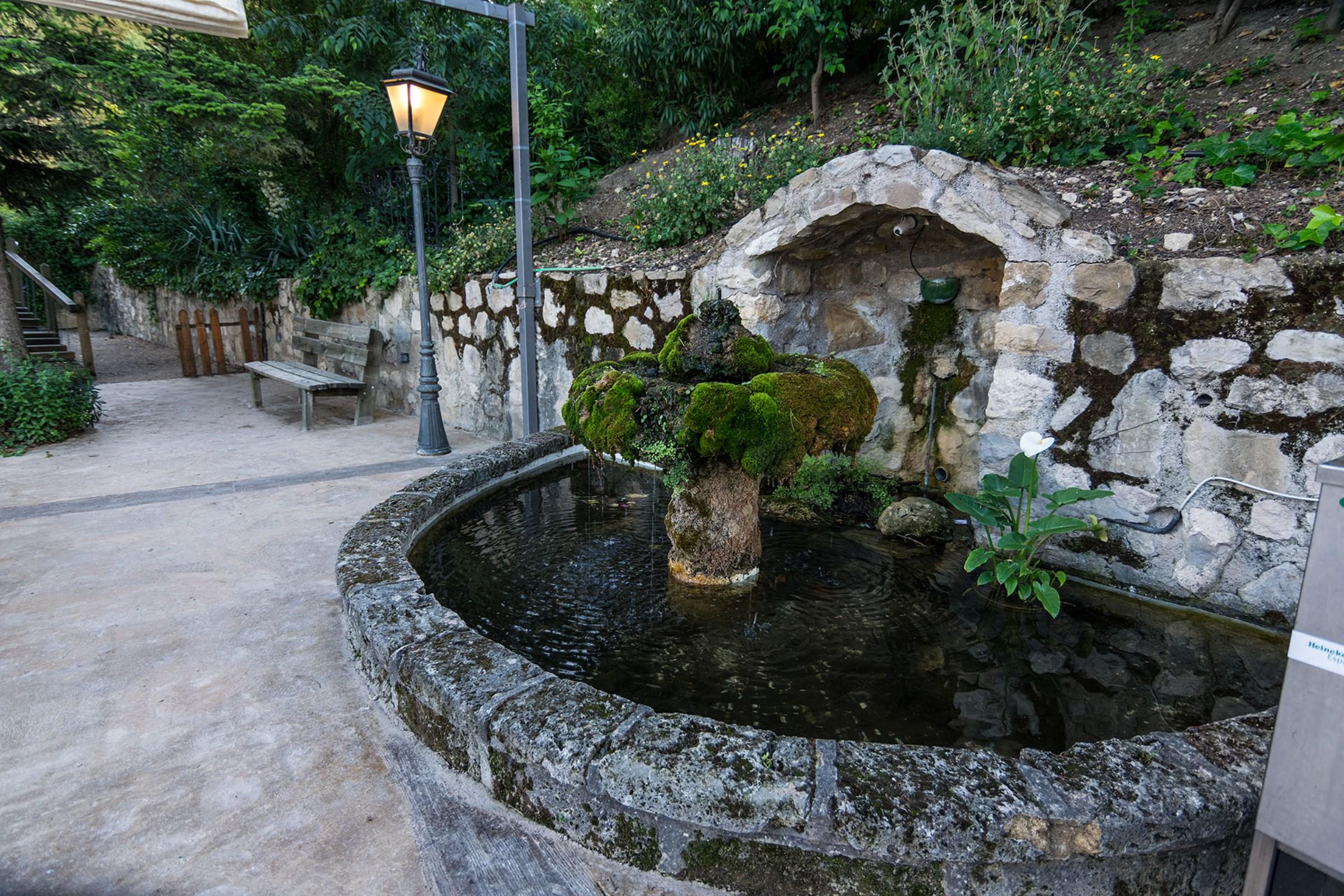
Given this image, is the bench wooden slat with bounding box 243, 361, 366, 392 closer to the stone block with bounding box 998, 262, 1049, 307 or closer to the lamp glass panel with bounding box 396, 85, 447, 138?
the lamp glass panel with bounding box 396, 85, 447, 138

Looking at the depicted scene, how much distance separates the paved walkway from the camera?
5.27 feet

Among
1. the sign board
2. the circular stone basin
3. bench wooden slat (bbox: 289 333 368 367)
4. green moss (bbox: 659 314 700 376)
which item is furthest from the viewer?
bench wooden slat (bbox: 289 333 368 367)

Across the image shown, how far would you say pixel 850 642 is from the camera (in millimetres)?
2604

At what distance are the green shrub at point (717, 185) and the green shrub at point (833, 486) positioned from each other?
1.95 meters

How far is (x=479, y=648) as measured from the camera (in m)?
2.08

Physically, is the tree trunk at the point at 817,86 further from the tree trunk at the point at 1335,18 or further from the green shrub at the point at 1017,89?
the tree trunk at the point at 1335,18

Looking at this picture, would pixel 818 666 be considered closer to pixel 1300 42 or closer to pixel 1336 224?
pixel 1336 224

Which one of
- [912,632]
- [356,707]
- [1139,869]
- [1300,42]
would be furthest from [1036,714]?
[1300,42]

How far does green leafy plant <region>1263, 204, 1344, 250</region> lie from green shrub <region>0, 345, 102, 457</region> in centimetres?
807

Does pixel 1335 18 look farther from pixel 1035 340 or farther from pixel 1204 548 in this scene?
pixel 1204 548

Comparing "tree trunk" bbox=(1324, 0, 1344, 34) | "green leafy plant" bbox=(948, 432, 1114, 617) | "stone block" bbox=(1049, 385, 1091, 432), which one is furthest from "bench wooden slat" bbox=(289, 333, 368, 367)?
"tree trunk" bbox=(1324, 0, 1344, 34)

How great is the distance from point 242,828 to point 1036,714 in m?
2.27

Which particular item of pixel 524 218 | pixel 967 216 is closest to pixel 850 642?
pixel 967 216

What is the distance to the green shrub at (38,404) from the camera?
5.73m
